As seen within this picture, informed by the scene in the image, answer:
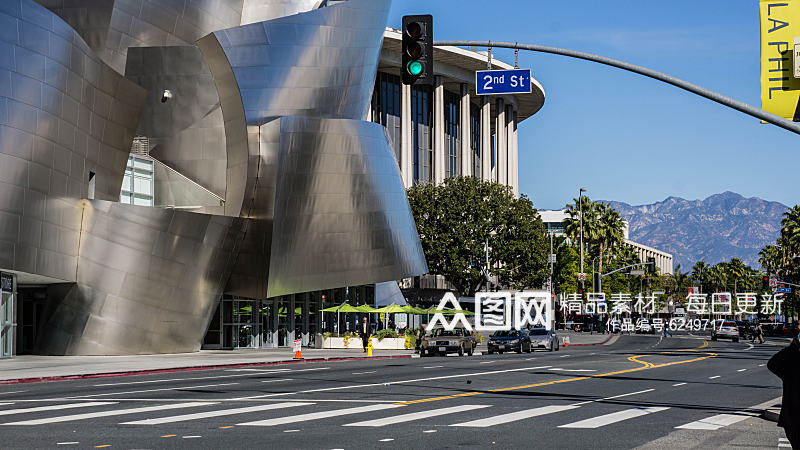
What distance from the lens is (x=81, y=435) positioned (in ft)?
44.9

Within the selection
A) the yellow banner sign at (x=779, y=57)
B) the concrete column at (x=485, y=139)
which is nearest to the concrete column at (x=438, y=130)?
the concrete column at (x=485, y=139)

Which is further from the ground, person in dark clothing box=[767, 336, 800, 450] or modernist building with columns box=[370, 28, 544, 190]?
modernist building with columns box=[370, 28, 544, 190]

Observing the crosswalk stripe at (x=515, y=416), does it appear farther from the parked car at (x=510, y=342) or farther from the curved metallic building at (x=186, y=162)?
the parked car at (x=510, y=342)

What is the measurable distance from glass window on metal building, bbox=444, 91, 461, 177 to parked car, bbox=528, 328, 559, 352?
54.7m

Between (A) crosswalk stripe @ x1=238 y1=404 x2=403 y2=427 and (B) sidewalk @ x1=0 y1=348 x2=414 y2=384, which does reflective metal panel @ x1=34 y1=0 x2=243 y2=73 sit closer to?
(B) sidewalk @ x1=0 y1=348 x2=414 y2=384

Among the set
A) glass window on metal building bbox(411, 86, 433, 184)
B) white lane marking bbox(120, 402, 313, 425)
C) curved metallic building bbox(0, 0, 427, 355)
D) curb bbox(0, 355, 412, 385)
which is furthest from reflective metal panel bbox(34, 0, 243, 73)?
glass window on metal building bbox(411, 86, 433, 184)

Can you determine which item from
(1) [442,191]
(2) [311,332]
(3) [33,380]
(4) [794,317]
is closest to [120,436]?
(3) [33,380]

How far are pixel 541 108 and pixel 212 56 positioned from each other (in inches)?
3498

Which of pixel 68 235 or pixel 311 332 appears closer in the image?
pixel 68 235

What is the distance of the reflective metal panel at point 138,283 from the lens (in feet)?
138

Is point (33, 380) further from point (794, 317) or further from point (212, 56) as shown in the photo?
point (794, 317)

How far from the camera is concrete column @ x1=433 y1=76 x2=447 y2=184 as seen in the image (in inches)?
4129

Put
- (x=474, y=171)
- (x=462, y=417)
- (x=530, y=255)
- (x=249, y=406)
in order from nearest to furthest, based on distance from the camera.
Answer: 1. (x=462, y=417)
2. (x=249, y=406)
3. (x=530, y=255)
4. (x=474, y=171)

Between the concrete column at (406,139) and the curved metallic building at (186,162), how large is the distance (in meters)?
45.0
